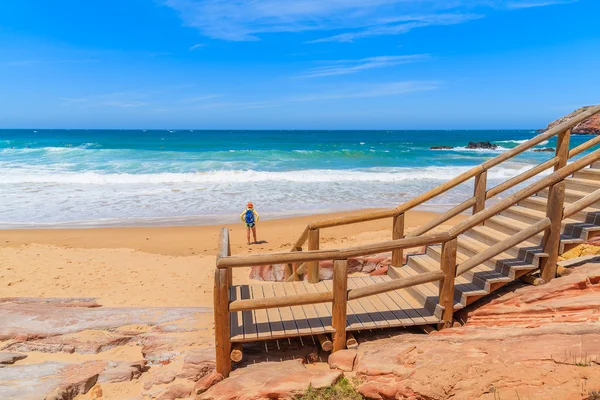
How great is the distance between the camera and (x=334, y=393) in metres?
3.79

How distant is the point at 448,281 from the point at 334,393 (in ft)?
6.19

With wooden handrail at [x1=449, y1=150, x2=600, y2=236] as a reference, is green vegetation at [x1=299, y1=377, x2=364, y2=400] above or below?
below

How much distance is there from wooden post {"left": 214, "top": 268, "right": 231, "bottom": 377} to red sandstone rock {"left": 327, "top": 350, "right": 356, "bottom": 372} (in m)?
1.08

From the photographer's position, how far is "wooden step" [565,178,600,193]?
5.95m

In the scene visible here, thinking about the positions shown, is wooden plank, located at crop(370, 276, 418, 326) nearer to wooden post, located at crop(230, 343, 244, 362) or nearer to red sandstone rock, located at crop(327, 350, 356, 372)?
red sandstone rock, located at crop(327, 350, 356, 372)

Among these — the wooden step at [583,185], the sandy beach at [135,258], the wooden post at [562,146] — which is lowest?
the sandy beach at [135,258]

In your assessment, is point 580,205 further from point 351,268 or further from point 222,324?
point 222,324

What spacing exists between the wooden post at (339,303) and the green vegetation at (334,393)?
0.67 metres

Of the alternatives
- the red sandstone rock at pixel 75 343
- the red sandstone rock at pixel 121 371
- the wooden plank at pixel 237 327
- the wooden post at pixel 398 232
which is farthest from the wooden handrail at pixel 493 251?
the red sandstone rock at pixel 75 343

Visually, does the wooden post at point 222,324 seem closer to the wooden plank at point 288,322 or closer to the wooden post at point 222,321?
the wooden post at point 222,321

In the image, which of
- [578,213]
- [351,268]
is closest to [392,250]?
[578,213]

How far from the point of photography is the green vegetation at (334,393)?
3.74m

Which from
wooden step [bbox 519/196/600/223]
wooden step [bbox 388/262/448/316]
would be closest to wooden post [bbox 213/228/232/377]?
wooden step [bbox 388/262/448/316]

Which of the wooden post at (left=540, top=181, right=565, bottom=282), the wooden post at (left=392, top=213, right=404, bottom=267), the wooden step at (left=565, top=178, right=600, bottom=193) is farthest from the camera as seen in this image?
the wooden post at (left=392, top=213, right=404, bottom=267)
